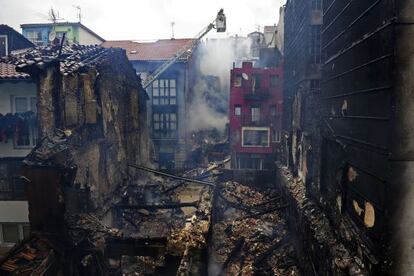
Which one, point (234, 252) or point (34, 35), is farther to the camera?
point (34, 35)

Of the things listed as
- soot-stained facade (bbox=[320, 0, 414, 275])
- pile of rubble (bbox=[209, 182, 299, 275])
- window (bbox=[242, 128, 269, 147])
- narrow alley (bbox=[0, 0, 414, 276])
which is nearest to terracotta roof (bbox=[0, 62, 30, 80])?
narrow alley (bbox=[0, 0, 414, 276])

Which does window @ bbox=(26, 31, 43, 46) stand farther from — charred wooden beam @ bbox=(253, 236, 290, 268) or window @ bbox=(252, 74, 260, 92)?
charred wooden beam @ bbox=(253, 236, 290, 268)

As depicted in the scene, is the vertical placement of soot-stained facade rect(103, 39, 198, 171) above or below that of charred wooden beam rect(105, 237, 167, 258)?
above

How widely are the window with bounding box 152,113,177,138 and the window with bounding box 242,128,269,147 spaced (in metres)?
7.26

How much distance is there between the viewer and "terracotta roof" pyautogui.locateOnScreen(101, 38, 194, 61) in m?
30.8

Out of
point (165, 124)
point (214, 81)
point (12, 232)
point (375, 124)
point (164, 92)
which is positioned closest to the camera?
point (375, 124)

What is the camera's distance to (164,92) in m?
31.2

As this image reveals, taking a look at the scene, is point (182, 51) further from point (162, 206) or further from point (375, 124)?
point (375, 124)

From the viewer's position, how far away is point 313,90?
10.8 metres

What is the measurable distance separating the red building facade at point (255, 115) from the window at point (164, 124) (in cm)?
612

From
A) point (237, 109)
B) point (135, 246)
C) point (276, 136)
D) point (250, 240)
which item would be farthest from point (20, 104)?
point (276, 136)

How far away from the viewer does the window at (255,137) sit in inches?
1144

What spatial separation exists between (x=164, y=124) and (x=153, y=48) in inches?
332

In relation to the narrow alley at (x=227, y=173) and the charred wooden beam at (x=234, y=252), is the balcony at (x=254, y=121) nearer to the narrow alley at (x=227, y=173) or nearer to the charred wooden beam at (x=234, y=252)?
the narrow alley at (x=227, y=173)
